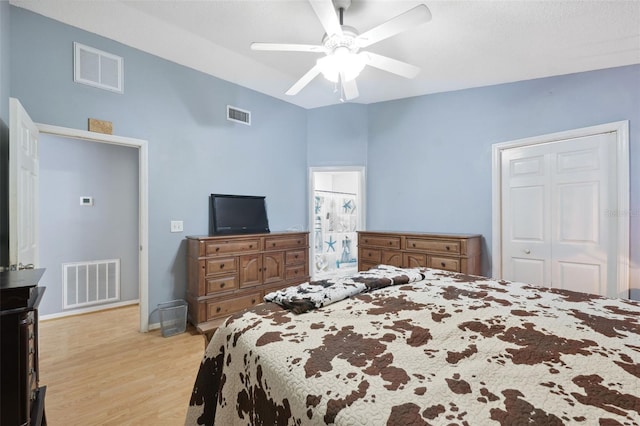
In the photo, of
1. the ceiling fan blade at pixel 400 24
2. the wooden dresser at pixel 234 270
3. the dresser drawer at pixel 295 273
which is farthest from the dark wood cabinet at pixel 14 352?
the dresser drawer at pixel 295 273

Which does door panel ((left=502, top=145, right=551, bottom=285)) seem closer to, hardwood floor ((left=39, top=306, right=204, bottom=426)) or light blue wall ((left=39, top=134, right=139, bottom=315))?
hardwood floor ((left=39, top=306, right=204, bottom=426))

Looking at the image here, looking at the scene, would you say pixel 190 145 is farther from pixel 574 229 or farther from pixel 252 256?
pixel 574 229

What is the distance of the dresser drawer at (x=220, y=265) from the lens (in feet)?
9.56

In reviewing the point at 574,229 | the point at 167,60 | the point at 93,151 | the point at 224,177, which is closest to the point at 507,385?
the point at 574,229

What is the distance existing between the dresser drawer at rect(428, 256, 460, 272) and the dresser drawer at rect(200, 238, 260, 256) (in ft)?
6.55

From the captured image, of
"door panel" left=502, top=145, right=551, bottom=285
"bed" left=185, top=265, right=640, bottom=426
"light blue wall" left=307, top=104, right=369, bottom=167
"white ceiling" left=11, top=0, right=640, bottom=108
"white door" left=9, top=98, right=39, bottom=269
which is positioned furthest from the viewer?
"light blue wall" left=307, top=104, right=369, bottom=167

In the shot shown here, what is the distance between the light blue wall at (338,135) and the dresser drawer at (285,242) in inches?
49.2

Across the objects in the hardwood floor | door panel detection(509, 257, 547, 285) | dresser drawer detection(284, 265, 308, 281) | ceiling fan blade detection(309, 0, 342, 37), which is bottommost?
the hardwood floor

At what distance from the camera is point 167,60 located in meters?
3.03

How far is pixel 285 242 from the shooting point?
361 centimetres

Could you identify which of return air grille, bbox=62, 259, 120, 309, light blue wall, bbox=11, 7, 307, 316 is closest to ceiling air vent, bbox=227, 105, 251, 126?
light blue wall, bbox=11, 7, 307, 316

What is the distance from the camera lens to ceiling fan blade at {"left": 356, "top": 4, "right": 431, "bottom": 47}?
61.9 inches

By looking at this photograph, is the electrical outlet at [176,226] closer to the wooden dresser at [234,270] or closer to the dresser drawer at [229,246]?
the wooden dresser at [234,270]

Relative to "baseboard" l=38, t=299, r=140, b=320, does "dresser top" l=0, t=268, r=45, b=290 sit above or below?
above
